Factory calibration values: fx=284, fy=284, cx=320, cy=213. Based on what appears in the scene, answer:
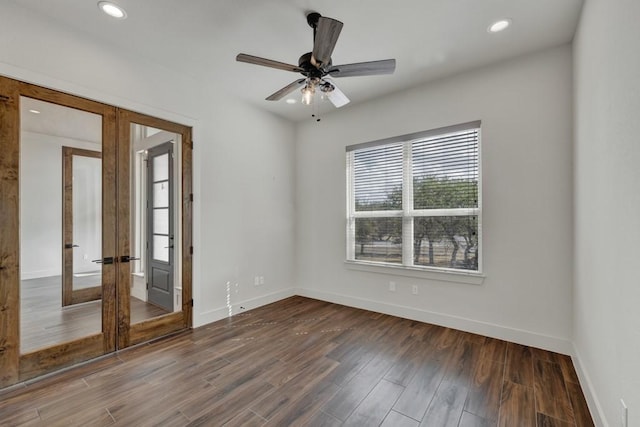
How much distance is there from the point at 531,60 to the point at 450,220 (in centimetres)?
187

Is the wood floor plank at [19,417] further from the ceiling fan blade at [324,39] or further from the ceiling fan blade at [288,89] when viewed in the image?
the ceiling fan blade at [324,39]

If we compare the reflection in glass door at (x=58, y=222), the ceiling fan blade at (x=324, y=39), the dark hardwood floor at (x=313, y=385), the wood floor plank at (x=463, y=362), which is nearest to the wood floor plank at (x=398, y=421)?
the dark hardwood floor at (x=313, y=385)

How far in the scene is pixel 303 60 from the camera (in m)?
2.39

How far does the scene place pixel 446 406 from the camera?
6.74 feet

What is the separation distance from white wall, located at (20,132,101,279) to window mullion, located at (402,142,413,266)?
3.70 meters

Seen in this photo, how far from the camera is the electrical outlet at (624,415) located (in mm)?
1381

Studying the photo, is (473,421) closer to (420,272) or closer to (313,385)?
(313,385)

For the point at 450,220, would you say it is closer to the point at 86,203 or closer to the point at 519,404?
the point at 519,404

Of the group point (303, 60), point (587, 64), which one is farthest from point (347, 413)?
point (587, 64)

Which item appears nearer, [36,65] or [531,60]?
[36,65]

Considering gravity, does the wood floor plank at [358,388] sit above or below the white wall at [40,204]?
below

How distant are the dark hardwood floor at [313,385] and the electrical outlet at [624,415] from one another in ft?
1.81

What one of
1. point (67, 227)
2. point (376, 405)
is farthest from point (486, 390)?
point (67, 227)

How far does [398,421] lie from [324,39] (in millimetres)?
2690
